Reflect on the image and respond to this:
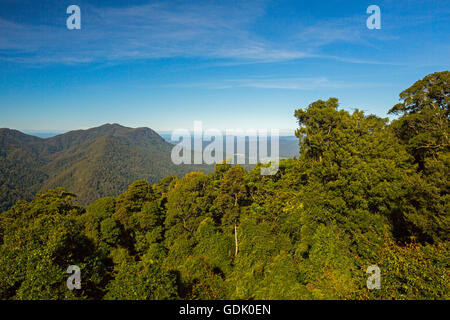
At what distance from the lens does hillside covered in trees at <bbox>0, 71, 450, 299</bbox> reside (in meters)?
7.61

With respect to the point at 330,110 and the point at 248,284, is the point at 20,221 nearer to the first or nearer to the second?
the point at 248,284

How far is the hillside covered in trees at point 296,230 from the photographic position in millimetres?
7605

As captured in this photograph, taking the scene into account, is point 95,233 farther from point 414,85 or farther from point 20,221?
point 414,85

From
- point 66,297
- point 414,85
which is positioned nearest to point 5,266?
point 66,297

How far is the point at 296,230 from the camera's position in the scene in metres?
17.2

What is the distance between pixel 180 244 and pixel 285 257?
40.5 feet

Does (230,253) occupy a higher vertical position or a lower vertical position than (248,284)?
lower

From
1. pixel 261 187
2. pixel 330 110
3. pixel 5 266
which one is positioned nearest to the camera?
pixel 5 266

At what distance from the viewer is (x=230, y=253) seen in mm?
17703
